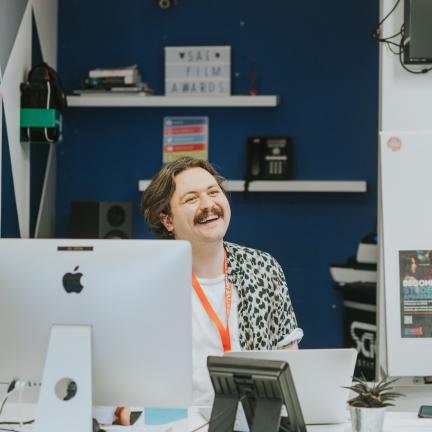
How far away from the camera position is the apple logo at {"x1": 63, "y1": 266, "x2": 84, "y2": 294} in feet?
4.12

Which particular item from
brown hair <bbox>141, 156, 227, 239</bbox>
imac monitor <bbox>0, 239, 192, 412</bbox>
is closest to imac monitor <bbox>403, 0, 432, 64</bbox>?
brown hair <bbox>141, 156, 227, 239</bbox>

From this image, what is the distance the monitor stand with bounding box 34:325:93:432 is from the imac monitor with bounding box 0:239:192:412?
0.02 meters

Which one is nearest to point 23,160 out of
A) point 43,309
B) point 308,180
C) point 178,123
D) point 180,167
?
point 178,123

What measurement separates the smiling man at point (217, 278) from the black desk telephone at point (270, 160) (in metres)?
1.73

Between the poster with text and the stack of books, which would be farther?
the stack of books

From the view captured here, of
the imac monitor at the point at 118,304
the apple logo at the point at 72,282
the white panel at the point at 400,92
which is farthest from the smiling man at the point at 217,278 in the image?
the white panel at the point at 400,92

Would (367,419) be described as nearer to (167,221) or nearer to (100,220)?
(167,221)

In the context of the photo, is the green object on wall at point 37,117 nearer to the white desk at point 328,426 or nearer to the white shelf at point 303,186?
the white shelf at point 303,186

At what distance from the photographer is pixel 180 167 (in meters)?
2.16

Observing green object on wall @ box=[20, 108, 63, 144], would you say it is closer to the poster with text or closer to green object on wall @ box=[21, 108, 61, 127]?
green object on wall @ box=[21, 108, 61, 127]

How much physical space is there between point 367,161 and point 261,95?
2.98 feet

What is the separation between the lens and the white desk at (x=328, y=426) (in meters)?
1.44

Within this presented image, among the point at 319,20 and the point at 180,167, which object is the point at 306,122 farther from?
the point at 180,167

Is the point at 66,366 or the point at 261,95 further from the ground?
the point at 261,95
